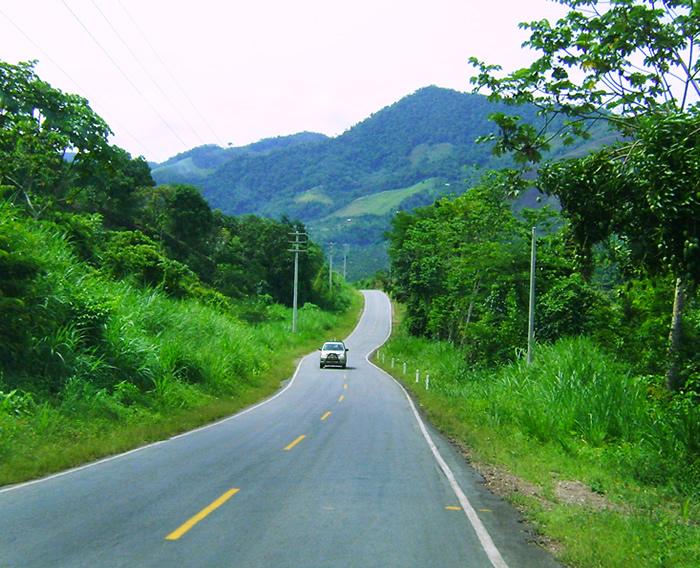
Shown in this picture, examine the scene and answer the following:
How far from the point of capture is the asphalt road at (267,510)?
6570 mm

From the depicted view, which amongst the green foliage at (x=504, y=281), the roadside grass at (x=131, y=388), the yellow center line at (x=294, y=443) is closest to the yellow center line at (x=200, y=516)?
the roadside grass at (x=131, y=388)

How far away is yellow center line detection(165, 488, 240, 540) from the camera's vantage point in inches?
284

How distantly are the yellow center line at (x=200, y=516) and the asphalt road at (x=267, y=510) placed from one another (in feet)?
0.05

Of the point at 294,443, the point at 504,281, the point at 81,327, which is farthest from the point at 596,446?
the point at 504,281

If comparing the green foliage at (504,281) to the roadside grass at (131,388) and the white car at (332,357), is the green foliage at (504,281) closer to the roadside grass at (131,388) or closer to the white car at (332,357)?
the white car at (332,357)

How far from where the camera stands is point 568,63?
9586mm

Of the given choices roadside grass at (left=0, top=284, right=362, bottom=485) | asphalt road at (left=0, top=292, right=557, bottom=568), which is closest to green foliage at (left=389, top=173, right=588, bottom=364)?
asphalt road at (left=0, top=292, right=557, bottom=568)

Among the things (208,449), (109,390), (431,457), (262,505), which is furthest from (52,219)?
(262,505)

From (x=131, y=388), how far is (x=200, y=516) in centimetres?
1121

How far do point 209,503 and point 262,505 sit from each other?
28.1 inches

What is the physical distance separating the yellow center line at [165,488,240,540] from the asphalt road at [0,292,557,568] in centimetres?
1

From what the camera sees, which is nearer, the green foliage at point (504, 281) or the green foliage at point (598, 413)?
the green foliage at point (598, 413)

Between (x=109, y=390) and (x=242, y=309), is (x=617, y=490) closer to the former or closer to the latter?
(x=109, y=390)

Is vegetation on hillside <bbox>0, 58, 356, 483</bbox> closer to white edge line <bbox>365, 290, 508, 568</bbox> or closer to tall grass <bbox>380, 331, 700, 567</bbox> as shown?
white edge line <bbox>365, 290, 508, 568</bbox>
